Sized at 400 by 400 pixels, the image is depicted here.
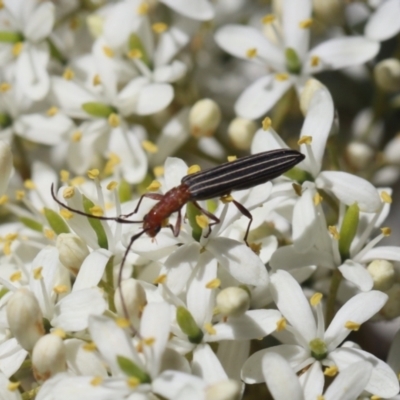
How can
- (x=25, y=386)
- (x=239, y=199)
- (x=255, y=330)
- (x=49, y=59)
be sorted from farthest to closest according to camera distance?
(x=49, y=59)
(x=25, y=386)
(x=239, y=199)
(x=255, y=330)

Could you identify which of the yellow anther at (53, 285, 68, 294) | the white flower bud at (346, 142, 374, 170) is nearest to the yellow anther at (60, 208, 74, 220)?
the yellow anther at (53, 285, 68, 294)

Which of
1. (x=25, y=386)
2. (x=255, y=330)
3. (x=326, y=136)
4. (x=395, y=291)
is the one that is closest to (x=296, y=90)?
(x=326, y=136)

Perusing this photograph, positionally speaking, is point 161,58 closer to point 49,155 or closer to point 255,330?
point 49,155

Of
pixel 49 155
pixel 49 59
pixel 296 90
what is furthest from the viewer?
pixel 49 155

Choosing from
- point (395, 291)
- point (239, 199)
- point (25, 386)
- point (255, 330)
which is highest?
point (239, 199)

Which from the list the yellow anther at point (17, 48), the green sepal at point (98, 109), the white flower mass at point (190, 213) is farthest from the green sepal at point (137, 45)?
the yellow anther at point (17, 48)

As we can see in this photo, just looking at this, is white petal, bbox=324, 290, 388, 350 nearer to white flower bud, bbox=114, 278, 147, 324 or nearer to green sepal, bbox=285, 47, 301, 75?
white flower bud, bbox=114, 278, 147, 324

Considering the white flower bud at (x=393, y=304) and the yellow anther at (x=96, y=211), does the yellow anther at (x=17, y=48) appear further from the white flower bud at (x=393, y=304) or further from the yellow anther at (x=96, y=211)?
the white flower bud at (x=393, y=304)
